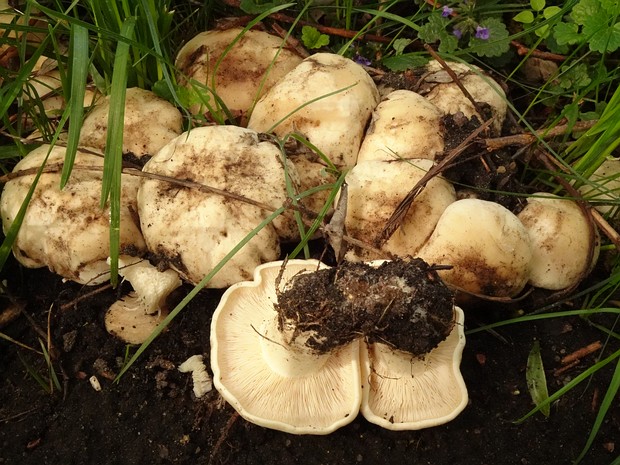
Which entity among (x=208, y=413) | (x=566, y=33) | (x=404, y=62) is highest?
(x=566, y=33)

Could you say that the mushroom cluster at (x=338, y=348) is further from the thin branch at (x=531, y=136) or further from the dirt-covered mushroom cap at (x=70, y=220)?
the thin branch at (x=531, y=136)

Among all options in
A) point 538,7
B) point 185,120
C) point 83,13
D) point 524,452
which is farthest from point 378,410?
point 83,13

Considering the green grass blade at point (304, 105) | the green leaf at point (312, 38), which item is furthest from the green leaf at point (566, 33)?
the green leaf at point (312, 38)

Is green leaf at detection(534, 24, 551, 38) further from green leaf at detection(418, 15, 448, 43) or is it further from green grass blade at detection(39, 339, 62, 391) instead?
green grass blade at detection(39, 339, 62, 391)

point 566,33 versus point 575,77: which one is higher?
point 566,33

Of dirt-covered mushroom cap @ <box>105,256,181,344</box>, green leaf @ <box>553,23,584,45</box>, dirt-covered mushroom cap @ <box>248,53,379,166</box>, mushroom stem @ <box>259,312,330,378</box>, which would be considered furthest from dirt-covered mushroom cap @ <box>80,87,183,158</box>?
green leaf @ <box>553,23,584,45</box>

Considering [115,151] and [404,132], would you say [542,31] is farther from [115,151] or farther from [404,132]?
[115,151]

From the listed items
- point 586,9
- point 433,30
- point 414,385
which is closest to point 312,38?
point 433,30
